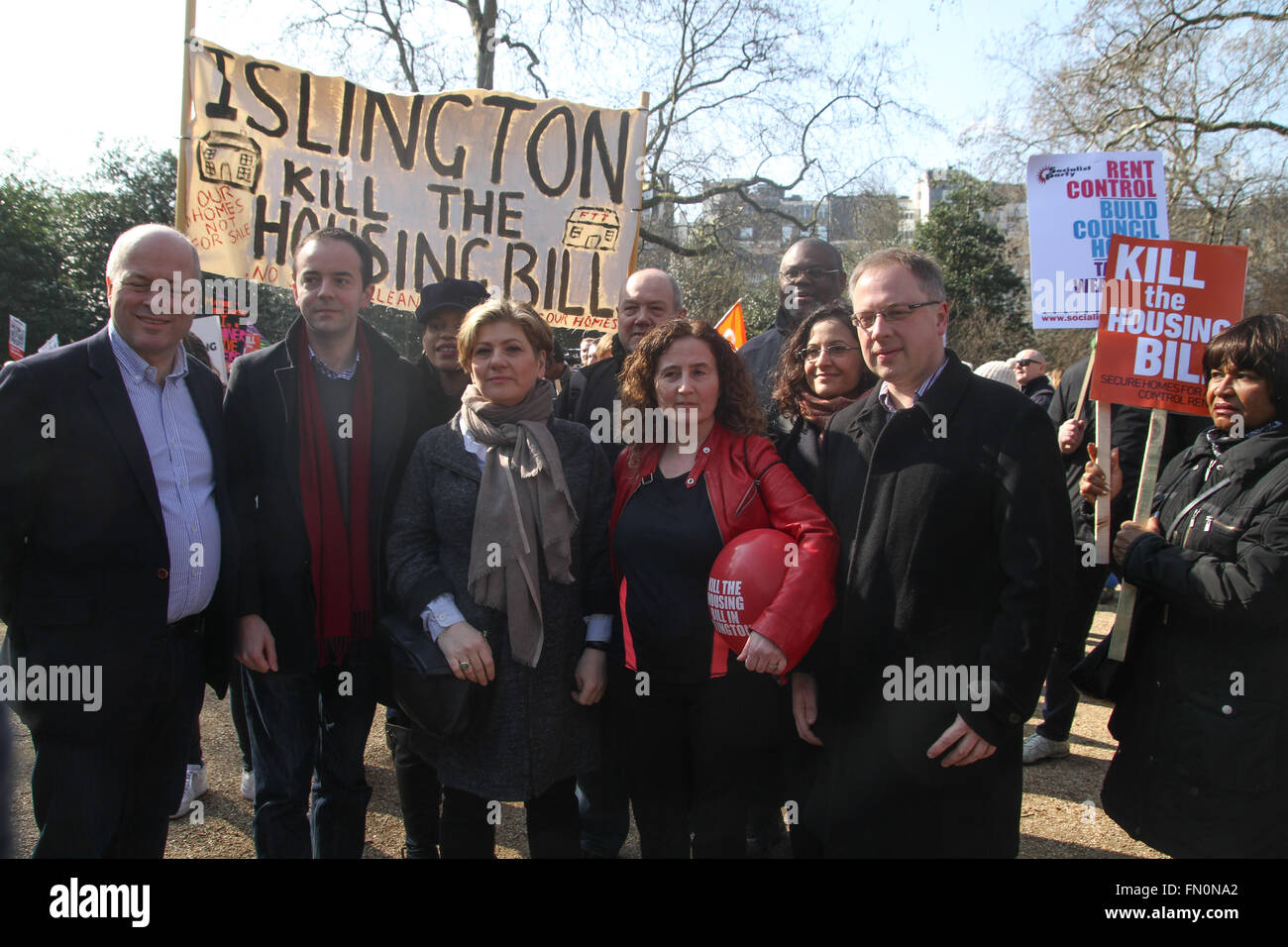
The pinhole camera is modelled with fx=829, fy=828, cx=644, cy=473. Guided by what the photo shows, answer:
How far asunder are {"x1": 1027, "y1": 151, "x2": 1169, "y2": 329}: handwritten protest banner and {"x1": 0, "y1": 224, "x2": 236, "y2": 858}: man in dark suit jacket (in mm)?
3584

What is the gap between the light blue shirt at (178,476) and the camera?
2586 millimetres

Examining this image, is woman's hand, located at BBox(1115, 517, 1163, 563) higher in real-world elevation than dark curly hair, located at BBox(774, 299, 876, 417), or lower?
lower

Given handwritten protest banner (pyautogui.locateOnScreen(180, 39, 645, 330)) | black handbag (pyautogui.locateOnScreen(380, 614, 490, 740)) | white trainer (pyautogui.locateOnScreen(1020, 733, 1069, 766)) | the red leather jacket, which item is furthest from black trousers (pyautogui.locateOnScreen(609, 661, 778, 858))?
handwritten protest banner (pyautogui.locateOnScreen(180, 39, 645, 330))

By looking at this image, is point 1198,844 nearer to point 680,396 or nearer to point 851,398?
point 851,398

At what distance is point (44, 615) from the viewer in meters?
2.38

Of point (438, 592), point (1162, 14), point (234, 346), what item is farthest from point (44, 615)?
point (1162, 14)

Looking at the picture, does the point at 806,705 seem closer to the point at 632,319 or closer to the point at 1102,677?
the point at 1102,677

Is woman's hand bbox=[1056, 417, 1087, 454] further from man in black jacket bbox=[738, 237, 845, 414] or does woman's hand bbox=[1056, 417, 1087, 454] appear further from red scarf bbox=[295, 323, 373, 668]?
red scarf bbox=[295, 323, 373, 668]

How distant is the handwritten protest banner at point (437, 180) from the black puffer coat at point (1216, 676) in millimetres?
3294

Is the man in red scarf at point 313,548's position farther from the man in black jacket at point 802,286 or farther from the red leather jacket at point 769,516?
the man in black jacket at point 802,286

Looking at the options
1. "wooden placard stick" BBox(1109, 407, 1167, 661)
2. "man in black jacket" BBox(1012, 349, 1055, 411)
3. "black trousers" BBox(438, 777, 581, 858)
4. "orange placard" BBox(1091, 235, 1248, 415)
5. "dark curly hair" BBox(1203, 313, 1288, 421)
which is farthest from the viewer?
"man in black jacket" BBox(1012, 349, 1055, 411)

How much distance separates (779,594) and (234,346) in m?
9.02

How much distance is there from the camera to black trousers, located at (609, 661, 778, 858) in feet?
8.43

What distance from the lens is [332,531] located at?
2793mm
